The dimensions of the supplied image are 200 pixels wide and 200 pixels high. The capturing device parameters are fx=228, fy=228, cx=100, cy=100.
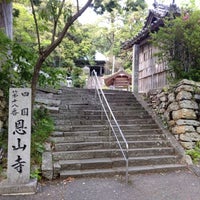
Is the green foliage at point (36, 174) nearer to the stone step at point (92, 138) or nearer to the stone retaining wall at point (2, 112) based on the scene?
the stone step at point (92, 138)

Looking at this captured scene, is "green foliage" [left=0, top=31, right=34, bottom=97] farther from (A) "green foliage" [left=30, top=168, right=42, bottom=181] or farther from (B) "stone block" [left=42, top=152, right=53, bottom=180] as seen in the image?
(A) "green foliage" [left=30, top=168, right=42, bottom=181]

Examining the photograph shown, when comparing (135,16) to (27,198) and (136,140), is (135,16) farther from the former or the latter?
(27,198)

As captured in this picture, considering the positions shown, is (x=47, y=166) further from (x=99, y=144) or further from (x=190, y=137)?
(x=190, y=137)

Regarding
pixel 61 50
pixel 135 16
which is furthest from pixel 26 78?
pixel 135 16

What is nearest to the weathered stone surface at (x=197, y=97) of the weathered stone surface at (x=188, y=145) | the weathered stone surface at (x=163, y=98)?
the weathered stone surface at (x=163, y=98)

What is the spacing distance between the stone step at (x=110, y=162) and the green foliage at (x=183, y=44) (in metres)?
2.57

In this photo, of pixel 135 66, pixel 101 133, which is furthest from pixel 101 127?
pixel 135 66

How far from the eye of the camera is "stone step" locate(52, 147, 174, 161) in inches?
197

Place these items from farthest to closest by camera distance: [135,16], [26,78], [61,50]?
[135,16] < [61,50] < [26,78]

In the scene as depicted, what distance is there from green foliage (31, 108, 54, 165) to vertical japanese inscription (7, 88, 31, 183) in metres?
0.69

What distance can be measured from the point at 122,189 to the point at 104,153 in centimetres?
132

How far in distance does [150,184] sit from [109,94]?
490 cm

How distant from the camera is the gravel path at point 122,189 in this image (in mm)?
3711

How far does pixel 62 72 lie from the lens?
568 centimetres
